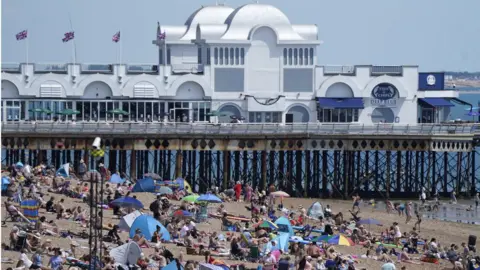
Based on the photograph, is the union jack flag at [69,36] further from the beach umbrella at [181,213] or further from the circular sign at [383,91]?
the beach umbrella at [181,213]

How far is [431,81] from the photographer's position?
71.2 m

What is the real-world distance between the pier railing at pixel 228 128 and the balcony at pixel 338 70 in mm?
6441

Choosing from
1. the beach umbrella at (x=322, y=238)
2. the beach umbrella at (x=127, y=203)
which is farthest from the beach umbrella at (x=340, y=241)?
the beach umbrella at (x=127, y=203)

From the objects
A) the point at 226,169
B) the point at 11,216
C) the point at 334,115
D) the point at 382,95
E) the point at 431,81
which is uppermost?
the point at 431,81

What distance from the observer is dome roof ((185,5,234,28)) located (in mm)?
74312

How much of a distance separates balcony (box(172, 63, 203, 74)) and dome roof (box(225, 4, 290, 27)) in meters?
3.04

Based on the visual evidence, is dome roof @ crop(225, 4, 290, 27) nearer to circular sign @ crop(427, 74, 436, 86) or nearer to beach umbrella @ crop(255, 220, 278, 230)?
circular sign @ crop(427, 74, 436, 86)

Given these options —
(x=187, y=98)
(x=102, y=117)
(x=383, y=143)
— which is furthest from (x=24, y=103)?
(x=383, y=143)

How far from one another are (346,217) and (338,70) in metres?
18.4

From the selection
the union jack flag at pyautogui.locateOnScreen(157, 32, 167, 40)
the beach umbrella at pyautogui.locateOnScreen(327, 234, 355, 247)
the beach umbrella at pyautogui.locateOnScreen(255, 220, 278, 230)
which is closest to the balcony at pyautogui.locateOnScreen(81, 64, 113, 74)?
the union jack flag at pyautogui.locateOnScreen(157, 32, 167, 40)

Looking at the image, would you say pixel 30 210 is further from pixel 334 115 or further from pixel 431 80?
pixel 431 80

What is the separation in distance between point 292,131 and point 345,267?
2865 cm

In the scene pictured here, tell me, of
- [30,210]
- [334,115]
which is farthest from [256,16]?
[30,210]

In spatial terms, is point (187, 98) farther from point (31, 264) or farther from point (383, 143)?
point (31, 264)
